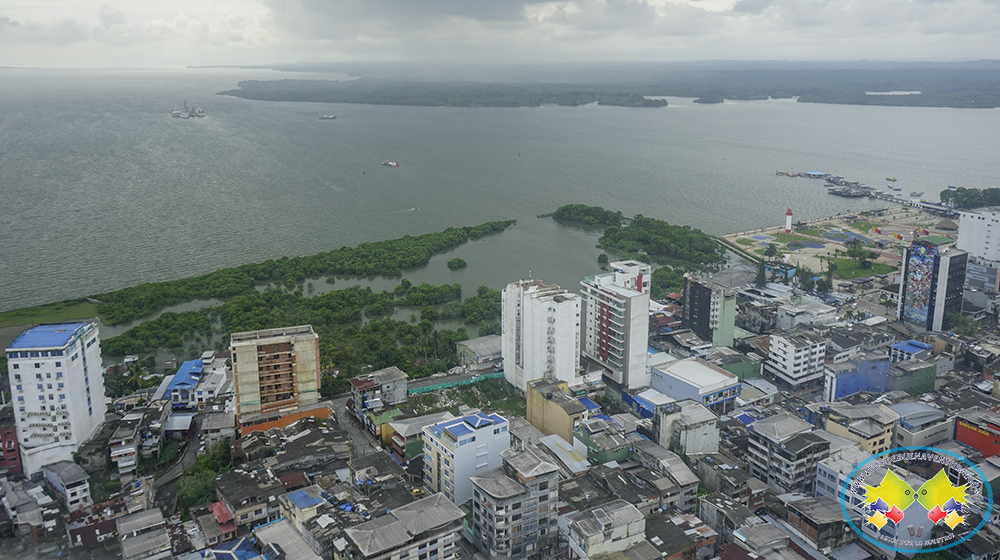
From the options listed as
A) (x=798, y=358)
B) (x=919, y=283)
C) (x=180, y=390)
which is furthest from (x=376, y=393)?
(x=919, y=283)

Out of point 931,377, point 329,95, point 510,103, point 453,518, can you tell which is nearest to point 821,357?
point 931,377

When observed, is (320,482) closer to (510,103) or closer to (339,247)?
(339,247)

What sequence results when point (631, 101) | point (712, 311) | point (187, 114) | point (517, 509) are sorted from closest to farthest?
point (517, 509), point (712, 311), point (187, 114), point (631, 101)

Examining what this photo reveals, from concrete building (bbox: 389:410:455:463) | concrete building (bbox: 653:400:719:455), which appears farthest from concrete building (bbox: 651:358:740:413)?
concrete building (bbox: 389:410:455:463)

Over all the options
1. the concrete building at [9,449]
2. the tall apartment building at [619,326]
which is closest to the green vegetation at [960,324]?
the tall apartment building at [619,326]

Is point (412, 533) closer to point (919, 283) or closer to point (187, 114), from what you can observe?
point (919, 283)

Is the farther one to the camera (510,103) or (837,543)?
(510,103)
